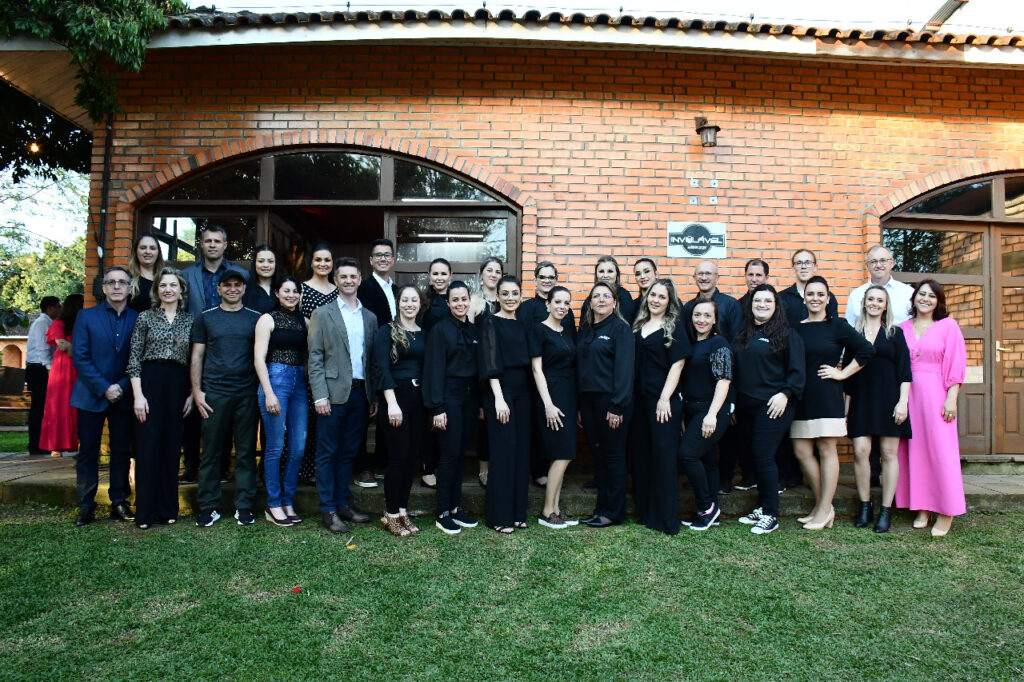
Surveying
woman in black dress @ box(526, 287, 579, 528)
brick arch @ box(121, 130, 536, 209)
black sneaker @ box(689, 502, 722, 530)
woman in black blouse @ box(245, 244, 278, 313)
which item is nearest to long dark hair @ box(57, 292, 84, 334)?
brick arch @ box(121, 130, 536, 209)

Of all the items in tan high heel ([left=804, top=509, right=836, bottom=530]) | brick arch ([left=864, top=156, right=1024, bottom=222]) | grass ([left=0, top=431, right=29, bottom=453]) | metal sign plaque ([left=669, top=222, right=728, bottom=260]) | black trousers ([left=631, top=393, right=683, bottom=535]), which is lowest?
grass ([left=0, top=431, right=29, bottom=453])

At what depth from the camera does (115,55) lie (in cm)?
536

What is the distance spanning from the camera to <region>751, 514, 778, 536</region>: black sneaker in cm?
458

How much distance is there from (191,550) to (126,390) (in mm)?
1351

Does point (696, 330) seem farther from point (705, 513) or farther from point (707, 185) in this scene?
point (707, 185)

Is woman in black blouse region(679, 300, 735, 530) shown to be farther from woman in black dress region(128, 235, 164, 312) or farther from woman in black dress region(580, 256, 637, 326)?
woman in black dress region(128, 235, 164, 312)

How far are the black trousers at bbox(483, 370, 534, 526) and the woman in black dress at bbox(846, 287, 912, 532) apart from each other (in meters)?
2.52

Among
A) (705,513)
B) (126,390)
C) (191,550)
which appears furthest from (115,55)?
(705,513)

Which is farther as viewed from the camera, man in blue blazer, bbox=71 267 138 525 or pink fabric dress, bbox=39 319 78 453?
pink fabric dress, bbox=39 319 78 453

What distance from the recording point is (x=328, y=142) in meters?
6.30

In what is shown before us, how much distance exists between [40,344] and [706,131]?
8.14 metres

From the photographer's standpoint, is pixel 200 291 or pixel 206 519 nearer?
pixel 206 519

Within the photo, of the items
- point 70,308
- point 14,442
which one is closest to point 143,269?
point 70,308

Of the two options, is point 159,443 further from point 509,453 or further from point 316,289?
point 509,453
